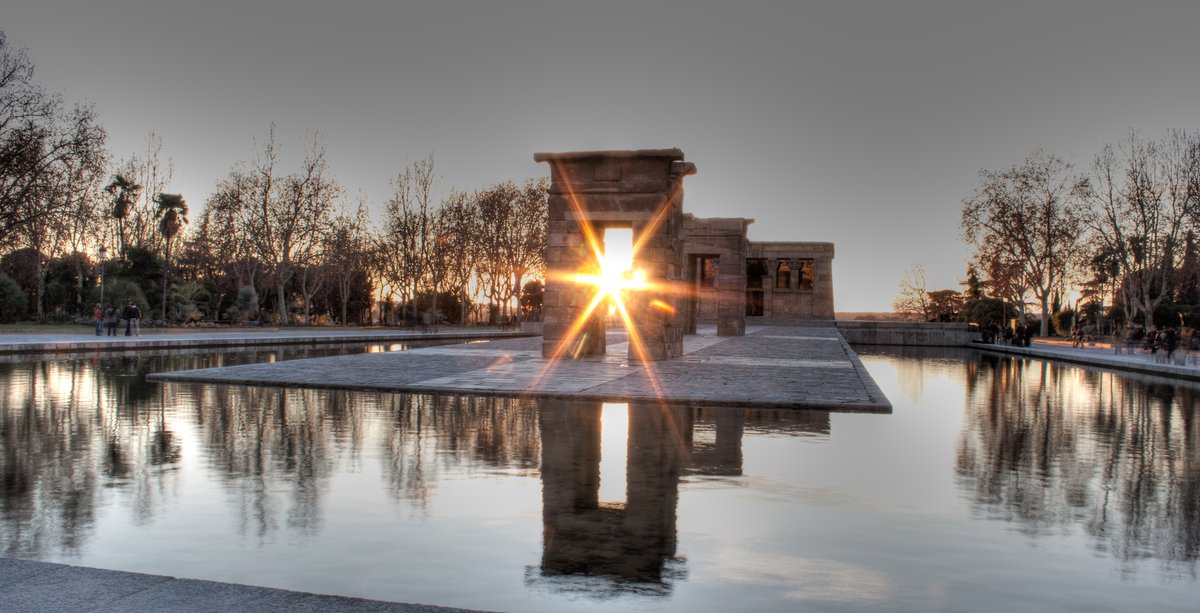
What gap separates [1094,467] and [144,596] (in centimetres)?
771

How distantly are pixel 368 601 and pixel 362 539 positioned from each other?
1.67m

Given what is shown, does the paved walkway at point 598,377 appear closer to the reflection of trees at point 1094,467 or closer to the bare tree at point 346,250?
the reflection of trees at point 1094,467

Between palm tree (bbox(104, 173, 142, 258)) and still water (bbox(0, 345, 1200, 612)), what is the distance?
49981 millimetres

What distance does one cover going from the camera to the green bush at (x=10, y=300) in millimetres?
43094

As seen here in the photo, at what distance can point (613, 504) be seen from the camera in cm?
637

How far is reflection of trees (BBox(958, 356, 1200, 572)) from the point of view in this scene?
593 cm

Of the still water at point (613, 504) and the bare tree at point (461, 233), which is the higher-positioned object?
the bare tree at point (461, 233)

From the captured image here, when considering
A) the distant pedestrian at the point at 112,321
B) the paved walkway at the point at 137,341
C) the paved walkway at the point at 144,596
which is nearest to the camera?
the paved walkway at the point at 144,596

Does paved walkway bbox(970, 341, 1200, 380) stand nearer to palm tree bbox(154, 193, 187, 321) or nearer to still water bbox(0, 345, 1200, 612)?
still water bbox(0, 345, 1200, 612)

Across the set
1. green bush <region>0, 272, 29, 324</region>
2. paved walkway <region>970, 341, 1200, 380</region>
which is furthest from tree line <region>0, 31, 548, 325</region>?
paved walkway <region>970, 341, 1200, 380</region>

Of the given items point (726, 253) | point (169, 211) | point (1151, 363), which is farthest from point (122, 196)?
point (1151, 363)

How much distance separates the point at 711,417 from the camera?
11.1 meters

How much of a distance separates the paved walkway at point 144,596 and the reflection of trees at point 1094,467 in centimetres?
420

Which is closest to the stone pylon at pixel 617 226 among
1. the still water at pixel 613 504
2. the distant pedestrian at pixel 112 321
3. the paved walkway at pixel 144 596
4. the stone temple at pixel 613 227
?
the stone temple at pixel 613 227
